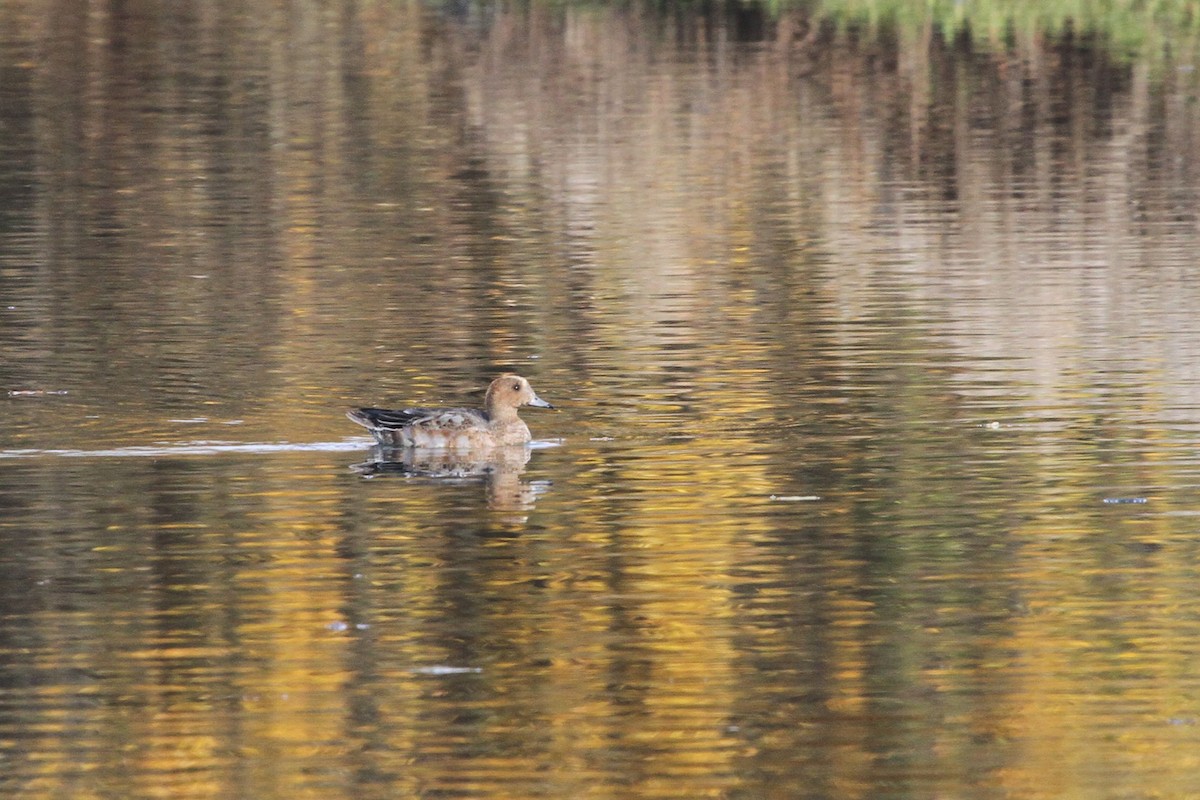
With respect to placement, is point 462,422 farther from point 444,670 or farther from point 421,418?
point 444,670

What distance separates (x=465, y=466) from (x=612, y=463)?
0.98m

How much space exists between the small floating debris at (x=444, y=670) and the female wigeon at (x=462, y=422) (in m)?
4.79

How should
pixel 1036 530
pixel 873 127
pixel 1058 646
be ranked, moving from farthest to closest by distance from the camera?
pixel 873 127 → pixel 1036 530 → pixel 1058 646

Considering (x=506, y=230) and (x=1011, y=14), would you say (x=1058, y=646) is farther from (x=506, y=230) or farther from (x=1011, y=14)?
(x=1011, y=14)

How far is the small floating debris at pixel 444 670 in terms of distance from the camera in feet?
34.4

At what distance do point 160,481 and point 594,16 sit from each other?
31093 millimetres

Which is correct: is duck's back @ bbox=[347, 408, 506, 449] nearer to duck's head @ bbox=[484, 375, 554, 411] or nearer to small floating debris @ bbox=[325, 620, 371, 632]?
duck's head @ bbox=[484, 375, 554, 411]

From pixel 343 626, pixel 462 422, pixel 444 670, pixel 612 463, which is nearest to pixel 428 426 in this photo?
pixel 462 422

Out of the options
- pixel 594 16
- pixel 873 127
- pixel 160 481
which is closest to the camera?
pixel 160 481

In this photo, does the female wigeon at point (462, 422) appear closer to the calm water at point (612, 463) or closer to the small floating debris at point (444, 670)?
the calm water at point (612, 463)

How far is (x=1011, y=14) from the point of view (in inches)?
1807

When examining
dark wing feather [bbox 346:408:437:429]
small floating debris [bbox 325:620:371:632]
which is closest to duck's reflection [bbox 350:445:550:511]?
dark wing feather [bbox 346:408:437:429]

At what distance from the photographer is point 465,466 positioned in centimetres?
Result: 1542

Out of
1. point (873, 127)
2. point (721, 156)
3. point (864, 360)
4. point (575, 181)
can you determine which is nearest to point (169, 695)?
point (864, 360)
